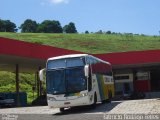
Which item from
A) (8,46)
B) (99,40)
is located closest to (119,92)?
(8,46)

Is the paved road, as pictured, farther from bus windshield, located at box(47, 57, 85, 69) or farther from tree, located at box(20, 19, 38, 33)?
tree, located at box(20, 19, 38, 33)

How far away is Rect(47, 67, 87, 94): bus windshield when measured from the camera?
838 inches

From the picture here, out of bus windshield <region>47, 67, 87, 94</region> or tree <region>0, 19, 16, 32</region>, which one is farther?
tree <region>0, 19, 16, 32</region>

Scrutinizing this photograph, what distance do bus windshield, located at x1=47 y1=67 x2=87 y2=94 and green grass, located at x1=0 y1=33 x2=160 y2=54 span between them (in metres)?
65.1

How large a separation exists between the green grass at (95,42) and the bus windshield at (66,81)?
214ft

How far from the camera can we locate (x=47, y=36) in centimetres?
10775

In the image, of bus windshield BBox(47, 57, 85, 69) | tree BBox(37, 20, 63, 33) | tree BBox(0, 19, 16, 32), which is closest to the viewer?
bus windshield BBox(47, 57, 85, 69)

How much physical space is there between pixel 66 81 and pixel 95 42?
80.9 meters

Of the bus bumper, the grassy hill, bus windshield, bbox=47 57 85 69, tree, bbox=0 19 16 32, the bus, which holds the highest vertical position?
tree, bbox=0 19 16 32

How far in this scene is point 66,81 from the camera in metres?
21.4

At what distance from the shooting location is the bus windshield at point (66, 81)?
69.9 ft

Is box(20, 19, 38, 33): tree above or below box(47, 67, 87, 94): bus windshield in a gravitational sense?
above

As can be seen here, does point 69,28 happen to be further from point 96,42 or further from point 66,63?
point 66,63

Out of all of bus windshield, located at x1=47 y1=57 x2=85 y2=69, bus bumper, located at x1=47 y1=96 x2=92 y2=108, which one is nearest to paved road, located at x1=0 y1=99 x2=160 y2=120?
bus bumper, located at x1=47 y1=96 x2=92 y2=108
